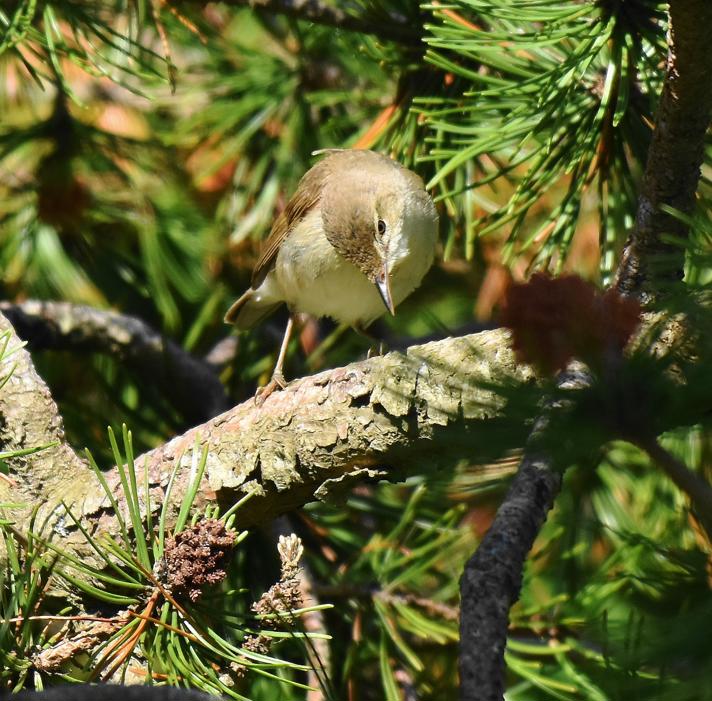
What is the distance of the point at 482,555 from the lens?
4.94 ft

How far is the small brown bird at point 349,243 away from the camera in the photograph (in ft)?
11.1

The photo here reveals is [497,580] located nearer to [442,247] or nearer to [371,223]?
[371,223]

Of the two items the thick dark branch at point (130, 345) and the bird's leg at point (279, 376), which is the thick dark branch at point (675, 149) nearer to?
the bird's leg at point (279, 376)

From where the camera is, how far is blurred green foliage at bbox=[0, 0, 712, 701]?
1474 millimetres

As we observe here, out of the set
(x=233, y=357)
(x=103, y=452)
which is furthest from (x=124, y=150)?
(x=103, y=452)

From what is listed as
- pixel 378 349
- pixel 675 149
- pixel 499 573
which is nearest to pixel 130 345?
pixel 378 349

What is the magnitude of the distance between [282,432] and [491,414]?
80cm

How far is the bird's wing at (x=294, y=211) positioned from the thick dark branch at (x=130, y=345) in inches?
17.9

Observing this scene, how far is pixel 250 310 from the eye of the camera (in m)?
4.00

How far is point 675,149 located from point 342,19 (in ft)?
4.29

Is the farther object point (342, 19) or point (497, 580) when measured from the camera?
point (342, 19)

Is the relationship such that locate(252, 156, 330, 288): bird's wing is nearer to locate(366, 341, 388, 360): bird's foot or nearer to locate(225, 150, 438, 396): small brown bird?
locate(225, 150, 438, 396): small brown bird

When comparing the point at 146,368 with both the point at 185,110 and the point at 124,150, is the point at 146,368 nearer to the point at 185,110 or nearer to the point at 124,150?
the point at 124,150

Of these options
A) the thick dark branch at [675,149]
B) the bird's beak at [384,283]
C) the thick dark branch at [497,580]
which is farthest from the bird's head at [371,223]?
the thick dark branch at [497,580]
